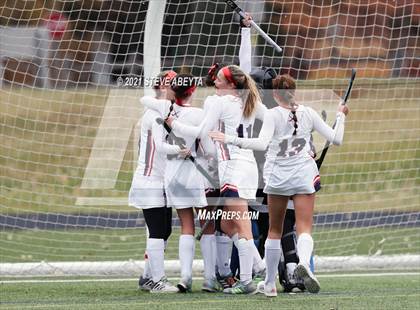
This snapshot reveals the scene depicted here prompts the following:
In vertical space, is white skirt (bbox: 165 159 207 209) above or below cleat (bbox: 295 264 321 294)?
above

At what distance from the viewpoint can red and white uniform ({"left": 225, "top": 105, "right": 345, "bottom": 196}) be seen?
8.48 metres

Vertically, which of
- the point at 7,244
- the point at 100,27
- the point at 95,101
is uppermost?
the point at 100,27

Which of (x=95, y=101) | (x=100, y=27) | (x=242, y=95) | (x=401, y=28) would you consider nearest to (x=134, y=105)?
(x=100, y=27)

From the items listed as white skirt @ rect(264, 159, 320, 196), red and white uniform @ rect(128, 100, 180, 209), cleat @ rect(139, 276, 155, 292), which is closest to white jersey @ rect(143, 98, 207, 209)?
red and white uniform @ rect(128, 100, 180, 209)

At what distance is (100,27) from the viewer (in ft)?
42.1

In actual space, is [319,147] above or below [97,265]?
above

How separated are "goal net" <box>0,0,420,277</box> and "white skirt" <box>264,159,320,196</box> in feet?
8.07

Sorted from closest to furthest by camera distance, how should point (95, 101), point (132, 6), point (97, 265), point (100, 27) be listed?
point (97, 265)
point (100, 27)
point (132, 6)
point (95, 101)

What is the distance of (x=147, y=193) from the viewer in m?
9.51

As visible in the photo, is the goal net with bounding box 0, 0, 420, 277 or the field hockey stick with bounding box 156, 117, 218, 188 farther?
the goal net with bounding box 0, 0, 420, 277

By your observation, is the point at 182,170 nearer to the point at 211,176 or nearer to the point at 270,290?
the point at 211,176

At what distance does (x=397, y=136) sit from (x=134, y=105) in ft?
14.5

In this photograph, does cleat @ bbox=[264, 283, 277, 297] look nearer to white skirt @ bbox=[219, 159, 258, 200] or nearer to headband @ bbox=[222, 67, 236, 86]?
white skirt @ bbox=[219, 159, 258, 200]

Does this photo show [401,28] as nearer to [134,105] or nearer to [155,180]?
[134,105]
